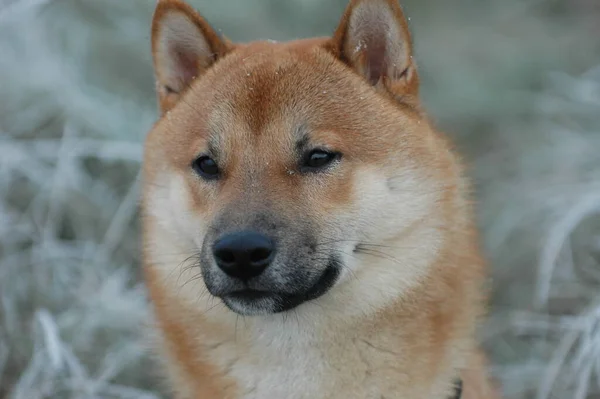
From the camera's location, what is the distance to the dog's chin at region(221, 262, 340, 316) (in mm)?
Result: 2467

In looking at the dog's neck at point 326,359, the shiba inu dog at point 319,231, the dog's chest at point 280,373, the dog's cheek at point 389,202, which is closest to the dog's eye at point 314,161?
the shiba inu dog at point 319,231

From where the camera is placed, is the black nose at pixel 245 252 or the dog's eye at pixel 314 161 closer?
the black nose at pixel 245 252

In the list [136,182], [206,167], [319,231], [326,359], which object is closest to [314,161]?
[319,231]

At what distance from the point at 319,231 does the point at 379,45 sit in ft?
2.41

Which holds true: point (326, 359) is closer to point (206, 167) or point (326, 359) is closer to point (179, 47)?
point (206, 167)

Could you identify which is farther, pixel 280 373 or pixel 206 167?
pixel 206 167

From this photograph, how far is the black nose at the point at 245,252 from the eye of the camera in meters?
2.39

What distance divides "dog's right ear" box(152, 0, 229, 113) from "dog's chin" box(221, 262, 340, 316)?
3.00ft

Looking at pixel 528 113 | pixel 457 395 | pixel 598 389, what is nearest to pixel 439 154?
pixel 457 395

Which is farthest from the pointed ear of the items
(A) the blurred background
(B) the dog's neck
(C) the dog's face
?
(A) the blurred background

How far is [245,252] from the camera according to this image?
2391 mm

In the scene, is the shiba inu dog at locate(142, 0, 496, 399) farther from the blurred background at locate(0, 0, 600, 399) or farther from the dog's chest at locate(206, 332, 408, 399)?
the blurred background at locate(0, 0, 600, 399)

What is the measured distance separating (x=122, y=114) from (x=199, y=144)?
2.71 m

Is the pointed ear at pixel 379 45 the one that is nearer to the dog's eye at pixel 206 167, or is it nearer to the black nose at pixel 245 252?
the dog's eye at pixel 206 167
